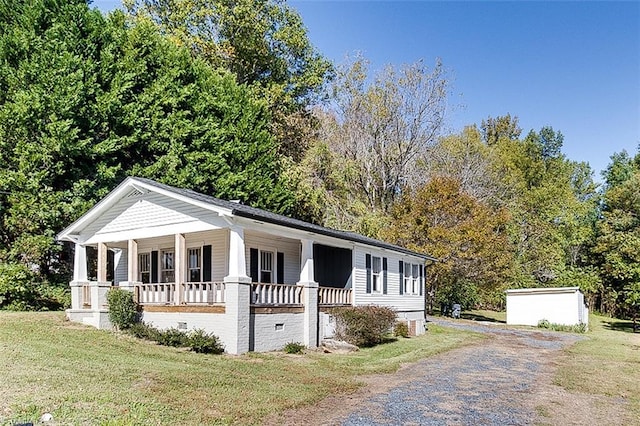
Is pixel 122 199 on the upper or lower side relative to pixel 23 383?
upper

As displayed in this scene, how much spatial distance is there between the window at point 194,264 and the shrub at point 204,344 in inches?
199

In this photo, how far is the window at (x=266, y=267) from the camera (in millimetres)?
18984

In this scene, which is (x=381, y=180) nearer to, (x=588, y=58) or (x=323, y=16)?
(x=323, y=16)

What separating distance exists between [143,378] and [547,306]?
28.4 m

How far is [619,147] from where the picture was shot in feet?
Answer: 172

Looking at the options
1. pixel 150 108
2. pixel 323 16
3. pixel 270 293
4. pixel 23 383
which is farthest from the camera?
pixel 323 16

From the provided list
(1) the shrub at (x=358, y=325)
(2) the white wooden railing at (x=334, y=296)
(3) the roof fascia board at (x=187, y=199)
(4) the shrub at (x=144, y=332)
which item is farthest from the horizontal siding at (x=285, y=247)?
(4) the shrub at (x=144, y=332)

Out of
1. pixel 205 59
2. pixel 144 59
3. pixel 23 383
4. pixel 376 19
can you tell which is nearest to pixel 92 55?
pixel 144 59

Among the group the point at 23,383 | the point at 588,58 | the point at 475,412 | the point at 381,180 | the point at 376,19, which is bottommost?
the point at 475,412

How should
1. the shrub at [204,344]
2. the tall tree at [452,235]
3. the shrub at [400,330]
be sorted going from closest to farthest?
the shrub at [204,344], the shrub at [400,330], the tall tree at [452,235]

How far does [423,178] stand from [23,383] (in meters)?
35.4

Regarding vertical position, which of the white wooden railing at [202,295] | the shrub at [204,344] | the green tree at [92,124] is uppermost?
the green tree at [92,124]

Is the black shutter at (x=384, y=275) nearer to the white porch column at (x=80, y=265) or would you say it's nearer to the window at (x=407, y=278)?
the window at (x=407, y=278)

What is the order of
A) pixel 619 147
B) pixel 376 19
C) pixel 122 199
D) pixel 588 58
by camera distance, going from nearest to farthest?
pixel 122 199 → pixel 588 58 → pixel 376 19 → pixel 619 147
